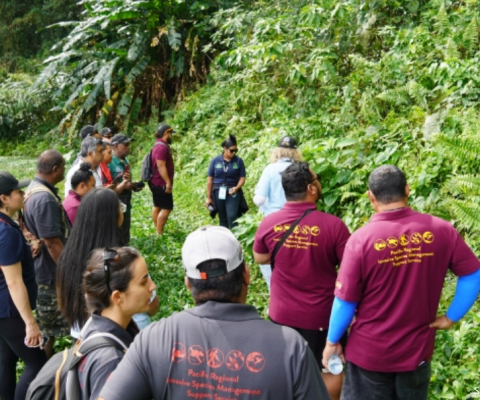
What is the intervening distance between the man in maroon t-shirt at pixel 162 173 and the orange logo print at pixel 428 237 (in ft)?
19.6

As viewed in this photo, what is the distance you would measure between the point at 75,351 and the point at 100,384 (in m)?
0.22

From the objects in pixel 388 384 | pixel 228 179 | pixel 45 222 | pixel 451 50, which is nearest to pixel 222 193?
pixel 228 179

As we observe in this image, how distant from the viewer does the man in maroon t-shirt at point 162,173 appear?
8.70 m

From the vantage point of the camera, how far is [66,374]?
92.4 inches

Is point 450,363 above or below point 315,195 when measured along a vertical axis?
below

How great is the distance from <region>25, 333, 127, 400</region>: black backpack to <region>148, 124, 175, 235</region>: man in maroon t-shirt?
20.9 ft

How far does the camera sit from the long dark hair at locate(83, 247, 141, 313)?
265 cm

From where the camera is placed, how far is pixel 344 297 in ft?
10.9

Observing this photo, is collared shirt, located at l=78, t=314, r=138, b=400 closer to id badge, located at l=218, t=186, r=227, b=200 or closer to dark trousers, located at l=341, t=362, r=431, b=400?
dark trousers, located at l=341, t=362, r=431, b=400

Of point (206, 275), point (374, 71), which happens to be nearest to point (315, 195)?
point (206, 275)

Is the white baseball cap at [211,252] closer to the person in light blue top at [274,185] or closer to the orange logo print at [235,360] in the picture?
the orange logo print at [235,360]

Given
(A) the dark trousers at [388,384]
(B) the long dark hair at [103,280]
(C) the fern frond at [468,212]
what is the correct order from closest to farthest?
(B) the long dark hair at [103,280]
(A) the dark trousers at [388,384]
(C) the fern frond at [468,212]

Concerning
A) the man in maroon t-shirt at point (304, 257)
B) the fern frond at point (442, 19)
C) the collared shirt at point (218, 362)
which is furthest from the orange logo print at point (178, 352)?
the fern frond at point (442, 19)

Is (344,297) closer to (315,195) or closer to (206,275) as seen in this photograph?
(315,195)
